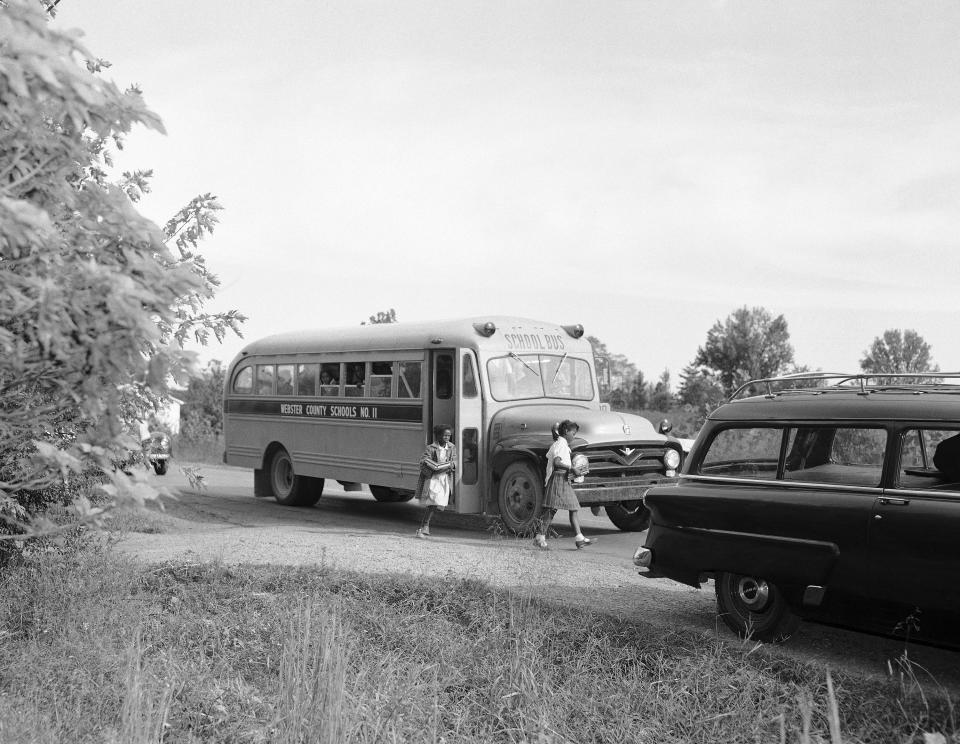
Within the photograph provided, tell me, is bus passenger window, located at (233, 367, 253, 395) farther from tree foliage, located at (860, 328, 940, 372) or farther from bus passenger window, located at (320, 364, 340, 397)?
tree foliage, located at (860, 328, 940, 372)

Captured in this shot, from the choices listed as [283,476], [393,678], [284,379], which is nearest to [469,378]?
[284,379]

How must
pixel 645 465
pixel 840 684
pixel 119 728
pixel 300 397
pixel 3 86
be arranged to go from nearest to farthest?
pixel 3 86 < pixel 119 728 < pixel 840 684 < pixel 645 465 < pixel 300 397

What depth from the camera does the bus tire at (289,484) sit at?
53.2ft

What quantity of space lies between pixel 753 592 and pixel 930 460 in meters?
1.58

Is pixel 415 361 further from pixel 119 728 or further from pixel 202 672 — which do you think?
pixel 119 728

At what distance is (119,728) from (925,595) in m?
4.51

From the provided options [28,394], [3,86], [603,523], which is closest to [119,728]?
[28,394]

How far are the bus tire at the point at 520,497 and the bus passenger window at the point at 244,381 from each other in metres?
5.95

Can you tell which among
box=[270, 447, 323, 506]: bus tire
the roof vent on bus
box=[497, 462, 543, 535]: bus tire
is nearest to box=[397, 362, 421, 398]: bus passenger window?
the roof vent on bus

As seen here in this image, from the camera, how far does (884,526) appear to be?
617 centimetres

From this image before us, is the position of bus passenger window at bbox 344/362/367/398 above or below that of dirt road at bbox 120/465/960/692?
above

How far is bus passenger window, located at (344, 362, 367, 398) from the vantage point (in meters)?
14.4

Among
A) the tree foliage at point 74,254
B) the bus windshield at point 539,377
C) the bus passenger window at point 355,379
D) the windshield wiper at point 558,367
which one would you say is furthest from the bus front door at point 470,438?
the tree foliage at point 74,254

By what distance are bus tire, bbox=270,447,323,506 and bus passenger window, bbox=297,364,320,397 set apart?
1146 millimetres
